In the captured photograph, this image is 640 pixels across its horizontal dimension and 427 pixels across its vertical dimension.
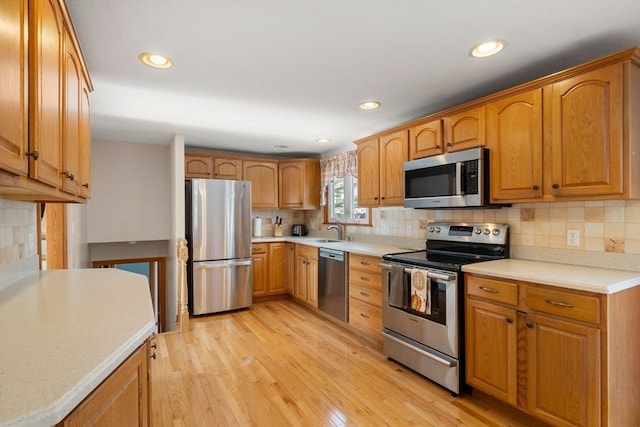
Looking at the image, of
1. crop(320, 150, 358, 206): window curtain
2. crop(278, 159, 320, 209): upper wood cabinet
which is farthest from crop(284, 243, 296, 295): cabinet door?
crop(320, 150, 358, 206): window curtain

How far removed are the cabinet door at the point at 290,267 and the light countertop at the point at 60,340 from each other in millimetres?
2933

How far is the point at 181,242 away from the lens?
3645 mm

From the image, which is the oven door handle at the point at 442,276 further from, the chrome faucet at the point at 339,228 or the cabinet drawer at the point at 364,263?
the chrome faucet at the point at 339,228

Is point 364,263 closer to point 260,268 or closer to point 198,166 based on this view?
point 260,268

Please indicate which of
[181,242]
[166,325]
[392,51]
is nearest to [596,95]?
[392,51]

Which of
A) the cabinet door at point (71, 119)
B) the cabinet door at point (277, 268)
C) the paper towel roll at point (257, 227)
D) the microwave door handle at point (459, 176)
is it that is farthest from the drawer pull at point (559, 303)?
the paper towel roll at point (257, 227)

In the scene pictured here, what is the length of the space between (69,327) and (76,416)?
0.45 m

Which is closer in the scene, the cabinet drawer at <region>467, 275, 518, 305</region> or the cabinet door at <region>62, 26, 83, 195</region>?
the cabinet door at <region>62, 26, 83, 195</region>

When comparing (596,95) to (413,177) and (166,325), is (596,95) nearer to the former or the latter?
(413,177)

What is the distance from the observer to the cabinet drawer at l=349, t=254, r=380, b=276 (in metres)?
3.08

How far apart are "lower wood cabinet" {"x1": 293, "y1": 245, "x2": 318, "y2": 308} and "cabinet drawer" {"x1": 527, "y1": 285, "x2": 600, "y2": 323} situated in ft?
8.27

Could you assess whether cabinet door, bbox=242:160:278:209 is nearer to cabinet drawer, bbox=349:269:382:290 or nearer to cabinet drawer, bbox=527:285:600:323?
cabinet drawer, bbox=349:269:382:290

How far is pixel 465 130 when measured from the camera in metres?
2.58

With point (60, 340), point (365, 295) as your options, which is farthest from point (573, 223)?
point (60, 340)
